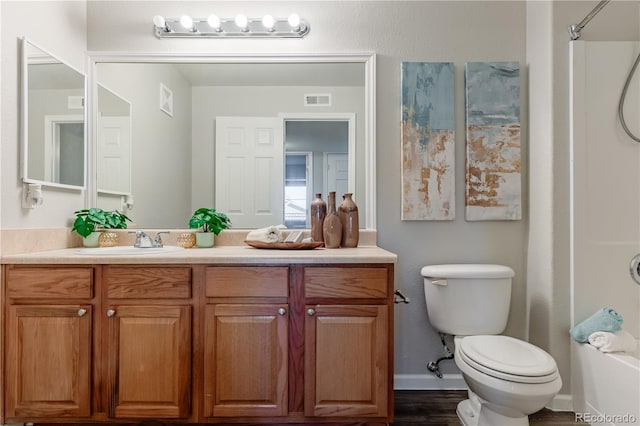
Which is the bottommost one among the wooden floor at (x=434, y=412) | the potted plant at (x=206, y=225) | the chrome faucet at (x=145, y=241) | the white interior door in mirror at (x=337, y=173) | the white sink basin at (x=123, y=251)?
the wooden floor at (x=434, y=412)

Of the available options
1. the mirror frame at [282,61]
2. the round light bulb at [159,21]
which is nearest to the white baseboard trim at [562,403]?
the mirror frame at [282,61]

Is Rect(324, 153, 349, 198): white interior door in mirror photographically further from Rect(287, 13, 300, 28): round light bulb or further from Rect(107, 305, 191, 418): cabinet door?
Rect(107, 305, 191, 418): cabinet door

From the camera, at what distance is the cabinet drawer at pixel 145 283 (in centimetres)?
144

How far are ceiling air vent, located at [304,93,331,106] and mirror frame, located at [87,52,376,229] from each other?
0.20 m

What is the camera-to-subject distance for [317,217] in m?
1.88

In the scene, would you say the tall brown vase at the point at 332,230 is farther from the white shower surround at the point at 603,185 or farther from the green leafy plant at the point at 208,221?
the white shower surround at the point at 603,185

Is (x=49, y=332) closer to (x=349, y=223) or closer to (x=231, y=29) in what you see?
(x=349, y=223)

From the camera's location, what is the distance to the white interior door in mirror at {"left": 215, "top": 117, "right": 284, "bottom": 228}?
2.00 m

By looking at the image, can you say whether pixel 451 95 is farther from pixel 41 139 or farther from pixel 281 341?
pixel 41 139

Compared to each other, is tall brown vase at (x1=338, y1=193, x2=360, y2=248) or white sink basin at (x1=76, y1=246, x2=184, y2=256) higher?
tall brown vase at (x1=338, y1=193, x2=360, y2=248)

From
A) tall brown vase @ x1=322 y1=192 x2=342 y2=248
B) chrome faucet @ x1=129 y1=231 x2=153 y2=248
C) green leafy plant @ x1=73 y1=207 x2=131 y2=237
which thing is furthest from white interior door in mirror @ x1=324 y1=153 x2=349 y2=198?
green leafy plant @ x1=73 y1=207 x2=131 y2=237

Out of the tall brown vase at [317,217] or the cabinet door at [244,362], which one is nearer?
the cabinet door at [244,362]

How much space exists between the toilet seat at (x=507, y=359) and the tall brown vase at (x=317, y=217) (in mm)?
860

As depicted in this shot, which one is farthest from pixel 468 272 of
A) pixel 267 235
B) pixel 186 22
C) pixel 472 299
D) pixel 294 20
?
pixel 186 22
